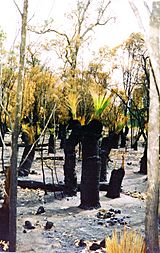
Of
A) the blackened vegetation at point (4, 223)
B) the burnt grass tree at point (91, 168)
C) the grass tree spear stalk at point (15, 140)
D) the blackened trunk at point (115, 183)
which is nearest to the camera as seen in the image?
the grass tree spear stalk at point (15, 140)

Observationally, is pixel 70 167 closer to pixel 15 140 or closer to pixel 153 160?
pixel 15 140

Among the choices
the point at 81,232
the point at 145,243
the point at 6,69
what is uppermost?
the point at 6,69

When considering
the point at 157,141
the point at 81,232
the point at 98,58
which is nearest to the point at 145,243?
the point at 157,141

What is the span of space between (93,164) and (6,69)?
6.26 metres

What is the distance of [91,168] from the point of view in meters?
8.19

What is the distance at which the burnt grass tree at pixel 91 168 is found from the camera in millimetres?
8156

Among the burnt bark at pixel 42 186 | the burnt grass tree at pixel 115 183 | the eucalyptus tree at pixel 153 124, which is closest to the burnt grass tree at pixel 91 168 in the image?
the burnt grass tree at pixel 115 183

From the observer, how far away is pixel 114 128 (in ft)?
45.1

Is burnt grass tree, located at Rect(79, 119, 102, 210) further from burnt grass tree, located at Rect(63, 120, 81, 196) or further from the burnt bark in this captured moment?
the burnt bark

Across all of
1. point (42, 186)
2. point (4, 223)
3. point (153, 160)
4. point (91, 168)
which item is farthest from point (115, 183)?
point (153, 160)

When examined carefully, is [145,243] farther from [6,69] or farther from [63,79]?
[63,79]

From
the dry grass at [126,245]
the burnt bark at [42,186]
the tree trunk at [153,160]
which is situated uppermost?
the tree trunk at [153,160]

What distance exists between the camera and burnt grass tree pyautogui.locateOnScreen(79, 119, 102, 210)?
8156mm

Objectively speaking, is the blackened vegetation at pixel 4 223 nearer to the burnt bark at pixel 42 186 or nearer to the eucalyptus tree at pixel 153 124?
the eucalyptus tree at pixel 153 124
